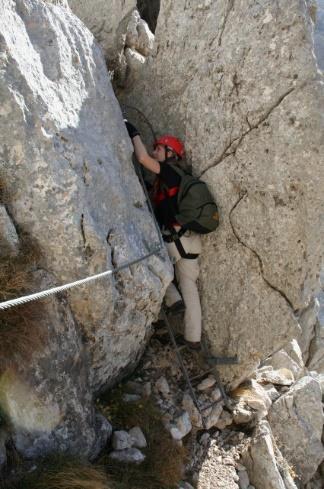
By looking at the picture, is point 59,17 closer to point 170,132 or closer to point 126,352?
point 170,132

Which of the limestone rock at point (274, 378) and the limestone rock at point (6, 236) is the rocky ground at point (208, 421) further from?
the limestone rock at point (6, 236)

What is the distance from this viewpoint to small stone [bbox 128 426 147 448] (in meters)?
7.20

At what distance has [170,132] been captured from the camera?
9109 millimetres

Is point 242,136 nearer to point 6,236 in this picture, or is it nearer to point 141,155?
point 141,155

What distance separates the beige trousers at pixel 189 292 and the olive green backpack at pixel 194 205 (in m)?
0.50

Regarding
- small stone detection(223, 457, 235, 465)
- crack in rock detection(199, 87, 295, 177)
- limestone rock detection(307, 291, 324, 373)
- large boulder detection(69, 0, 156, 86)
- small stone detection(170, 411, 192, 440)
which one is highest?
→ large boulder detection(69, 0, 156, 86)

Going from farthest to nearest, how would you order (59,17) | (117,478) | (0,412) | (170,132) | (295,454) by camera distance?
(295,454) < (170,132) < (59,17) < (117,478) < (0,412)

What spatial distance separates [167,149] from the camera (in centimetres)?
855

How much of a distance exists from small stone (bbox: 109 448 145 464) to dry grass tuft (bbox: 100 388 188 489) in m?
0.07

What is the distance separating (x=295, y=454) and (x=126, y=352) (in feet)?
18.3

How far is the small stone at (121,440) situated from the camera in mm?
6867

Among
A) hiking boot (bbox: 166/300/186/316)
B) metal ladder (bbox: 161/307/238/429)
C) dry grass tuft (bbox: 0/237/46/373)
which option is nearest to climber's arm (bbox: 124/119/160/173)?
hiking boot (bbox: 166/300/186/316)

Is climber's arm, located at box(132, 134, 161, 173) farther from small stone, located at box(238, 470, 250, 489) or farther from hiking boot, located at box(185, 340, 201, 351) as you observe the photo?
small stone, located at box(238, 470, 250, 489)

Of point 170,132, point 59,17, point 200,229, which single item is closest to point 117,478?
point 200,229
